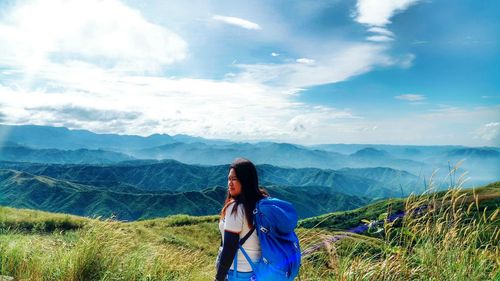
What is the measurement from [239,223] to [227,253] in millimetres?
330

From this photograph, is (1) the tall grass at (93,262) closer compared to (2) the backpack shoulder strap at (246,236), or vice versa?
(2) the backpack shoulder strap at (246,236)

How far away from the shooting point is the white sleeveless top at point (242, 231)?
384 centimetres

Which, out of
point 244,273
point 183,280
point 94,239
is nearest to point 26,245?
point 94,239

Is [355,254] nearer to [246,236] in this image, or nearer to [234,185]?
[246,236]

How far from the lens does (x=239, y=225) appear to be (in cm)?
385

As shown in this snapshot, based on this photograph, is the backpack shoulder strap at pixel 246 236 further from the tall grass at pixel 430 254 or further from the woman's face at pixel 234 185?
the tall grass at pixel 430 254

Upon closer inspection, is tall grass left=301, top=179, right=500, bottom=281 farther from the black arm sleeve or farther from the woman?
the black arm sleeve

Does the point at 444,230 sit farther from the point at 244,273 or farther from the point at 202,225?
the point at 202,225

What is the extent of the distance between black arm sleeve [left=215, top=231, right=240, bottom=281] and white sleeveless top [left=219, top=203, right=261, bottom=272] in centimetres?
7

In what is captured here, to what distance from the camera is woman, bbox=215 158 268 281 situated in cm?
382

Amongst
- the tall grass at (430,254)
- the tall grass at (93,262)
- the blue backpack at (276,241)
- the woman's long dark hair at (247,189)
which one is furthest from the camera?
the tall grass at (93,262)

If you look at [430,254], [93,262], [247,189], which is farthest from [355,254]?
[93,262]

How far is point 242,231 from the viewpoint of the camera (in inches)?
154

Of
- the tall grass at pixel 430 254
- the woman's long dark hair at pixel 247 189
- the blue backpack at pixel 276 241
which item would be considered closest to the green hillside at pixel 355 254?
the tall grass at pixel 430 254
